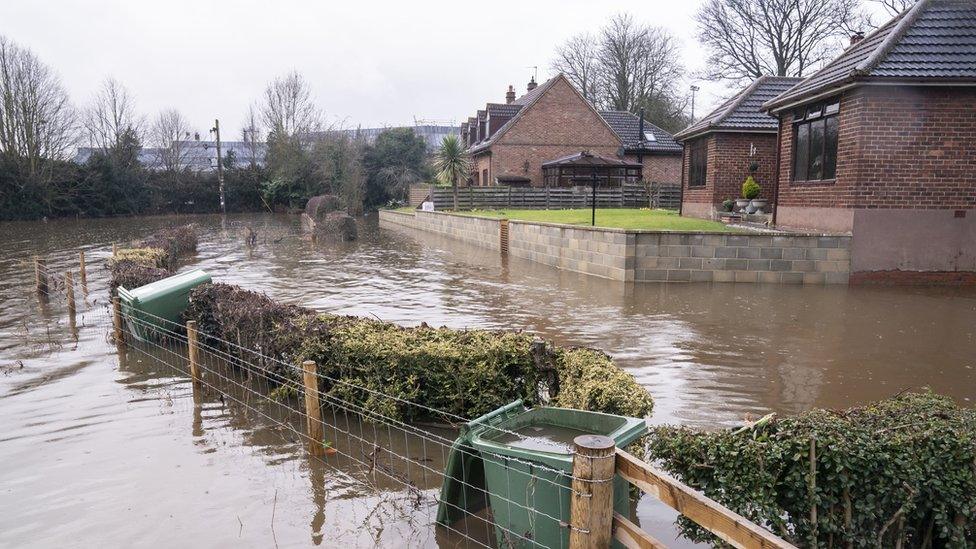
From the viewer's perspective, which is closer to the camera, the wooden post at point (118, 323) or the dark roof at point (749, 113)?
the wooden post at point (118, 323)

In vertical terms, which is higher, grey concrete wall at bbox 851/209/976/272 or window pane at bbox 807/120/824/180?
window pane at bbox 807/120/824/180

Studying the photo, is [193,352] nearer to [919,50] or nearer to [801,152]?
[801,152]

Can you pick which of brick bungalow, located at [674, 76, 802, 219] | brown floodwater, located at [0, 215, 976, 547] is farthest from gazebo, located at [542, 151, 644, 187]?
brown floodwater, located at [0, 215, 976, 547]

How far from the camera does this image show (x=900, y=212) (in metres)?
13.4

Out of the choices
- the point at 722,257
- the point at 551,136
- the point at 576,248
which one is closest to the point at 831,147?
the point at 722,257

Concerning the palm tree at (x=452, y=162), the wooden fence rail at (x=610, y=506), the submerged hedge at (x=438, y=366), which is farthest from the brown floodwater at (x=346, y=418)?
the palm tree at (x=452, y=162)

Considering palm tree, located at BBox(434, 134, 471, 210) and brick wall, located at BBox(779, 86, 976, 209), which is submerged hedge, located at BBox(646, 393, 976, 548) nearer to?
brick wall, located at BBox(779, 86, 976, 209)

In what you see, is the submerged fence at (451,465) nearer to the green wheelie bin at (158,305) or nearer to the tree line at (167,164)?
the green wheelie bin at (158,305)

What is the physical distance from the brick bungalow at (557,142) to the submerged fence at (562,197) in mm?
3733

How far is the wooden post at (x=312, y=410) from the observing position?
17.8ft

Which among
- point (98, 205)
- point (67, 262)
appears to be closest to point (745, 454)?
point (67, 262)

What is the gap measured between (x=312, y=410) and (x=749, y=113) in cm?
1952

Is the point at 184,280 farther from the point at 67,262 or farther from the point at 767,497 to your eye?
the point at 67,262

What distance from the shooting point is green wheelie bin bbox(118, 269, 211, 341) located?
9.30 m
